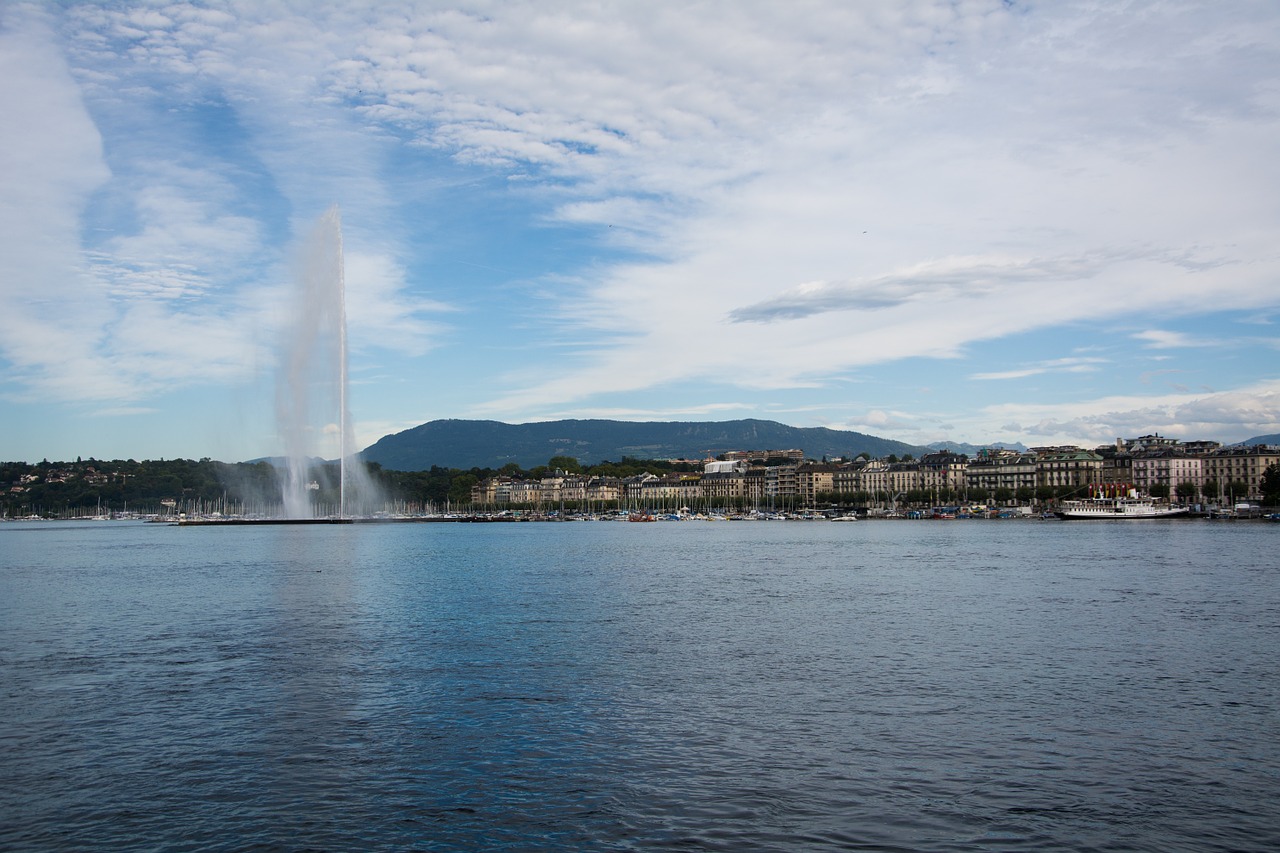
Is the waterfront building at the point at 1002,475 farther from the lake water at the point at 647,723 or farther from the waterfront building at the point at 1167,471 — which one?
the lake water at the point at 647,723

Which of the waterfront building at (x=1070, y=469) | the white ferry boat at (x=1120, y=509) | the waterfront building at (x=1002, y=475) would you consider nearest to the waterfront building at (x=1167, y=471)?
the waterfront building at (x=1070, y=469)

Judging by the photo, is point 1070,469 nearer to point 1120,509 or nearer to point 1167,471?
point 1167,471

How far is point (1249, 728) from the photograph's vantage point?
16.3 m

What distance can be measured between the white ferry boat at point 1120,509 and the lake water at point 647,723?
354ft

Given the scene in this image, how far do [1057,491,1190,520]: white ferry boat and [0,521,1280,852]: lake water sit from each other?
354 ft

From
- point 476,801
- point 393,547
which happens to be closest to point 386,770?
point 476,801

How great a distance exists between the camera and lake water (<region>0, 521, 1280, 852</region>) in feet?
40.5

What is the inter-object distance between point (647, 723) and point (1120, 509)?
5282 inches

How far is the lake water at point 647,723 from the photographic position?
1234cm

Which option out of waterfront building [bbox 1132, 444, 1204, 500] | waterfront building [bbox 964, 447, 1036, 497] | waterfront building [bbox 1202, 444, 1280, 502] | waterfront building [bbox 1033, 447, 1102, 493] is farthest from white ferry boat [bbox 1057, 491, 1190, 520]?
waterfront building [bbox 964, 447, 1036, 497]

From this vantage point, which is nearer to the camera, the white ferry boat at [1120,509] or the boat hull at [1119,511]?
the boat hull at [1119,511]

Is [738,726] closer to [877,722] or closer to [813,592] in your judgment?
[877,722]

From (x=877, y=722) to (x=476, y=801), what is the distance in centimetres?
699

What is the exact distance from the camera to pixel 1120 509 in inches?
5344
